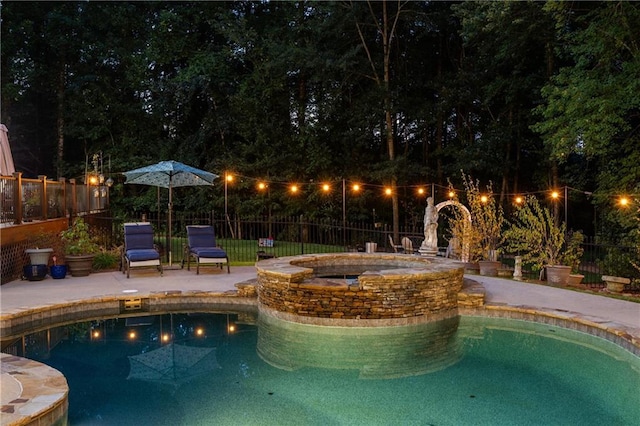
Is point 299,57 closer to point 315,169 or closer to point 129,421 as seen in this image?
point 315,169

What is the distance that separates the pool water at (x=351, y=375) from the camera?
4105mm

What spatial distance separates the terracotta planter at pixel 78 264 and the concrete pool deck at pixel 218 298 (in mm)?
225

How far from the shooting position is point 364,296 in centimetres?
655

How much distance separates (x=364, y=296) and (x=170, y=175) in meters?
5.70

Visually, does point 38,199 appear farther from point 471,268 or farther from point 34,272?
point 471,268

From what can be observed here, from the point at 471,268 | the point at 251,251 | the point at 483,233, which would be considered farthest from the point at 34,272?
the point at 483,233

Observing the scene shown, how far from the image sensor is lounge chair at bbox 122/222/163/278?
30.2 feet

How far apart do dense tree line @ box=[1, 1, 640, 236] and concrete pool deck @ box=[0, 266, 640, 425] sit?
7.25 m

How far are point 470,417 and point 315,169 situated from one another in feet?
48.1

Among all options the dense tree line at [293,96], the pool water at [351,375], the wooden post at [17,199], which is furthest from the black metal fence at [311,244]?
the pool water at [351,375]

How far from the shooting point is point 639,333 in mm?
5555

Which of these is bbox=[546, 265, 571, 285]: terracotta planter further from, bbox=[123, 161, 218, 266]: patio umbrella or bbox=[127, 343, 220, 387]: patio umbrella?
bbox=[123, 161, 218, 266]: patio umbrella

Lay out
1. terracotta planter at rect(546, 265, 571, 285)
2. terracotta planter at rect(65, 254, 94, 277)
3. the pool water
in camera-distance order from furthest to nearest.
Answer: terracotta planter at rect(65, 254, 94, 277) → terracotta planter at rect(546, 265, 571, 285) → the pool water

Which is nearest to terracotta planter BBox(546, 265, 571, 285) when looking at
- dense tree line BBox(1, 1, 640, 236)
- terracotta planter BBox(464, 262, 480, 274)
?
terracotta planter BBox(464, 262, 480, 274)
